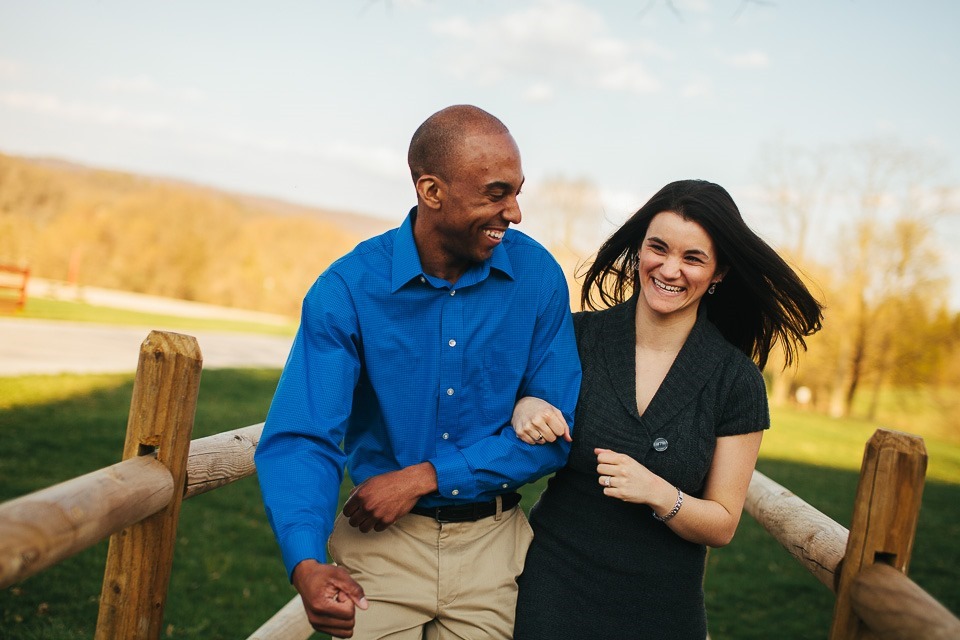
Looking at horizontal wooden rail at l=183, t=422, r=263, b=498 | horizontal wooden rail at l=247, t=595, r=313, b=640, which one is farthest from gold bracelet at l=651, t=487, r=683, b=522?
horizontal wooden rail at l=247, t=595, r=313, b=640

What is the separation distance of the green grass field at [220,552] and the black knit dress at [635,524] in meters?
3.16

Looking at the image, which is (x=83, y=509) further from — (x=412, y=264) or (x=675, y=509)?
(x=675, y=509)

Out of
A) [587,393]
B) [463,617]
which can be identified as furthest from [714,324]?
[463,617]

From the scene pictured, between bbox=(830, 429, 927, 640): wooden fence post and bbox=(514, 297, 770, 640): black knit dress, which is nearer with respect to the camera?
bbox=(830, 429, 927, 640): wooden fence post

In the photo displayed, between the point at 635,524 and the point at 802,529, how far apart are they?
1.65 feet

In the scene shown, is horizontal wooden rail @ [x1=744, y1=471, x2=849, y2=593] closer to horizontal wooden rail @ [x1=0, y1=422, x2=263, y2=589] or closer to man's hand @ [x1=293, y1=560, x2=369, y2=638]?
man's hand @ [x1=293, y1=560, x2=369, y2=638]

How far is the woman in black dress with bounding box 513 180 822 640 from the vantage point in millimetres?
2516

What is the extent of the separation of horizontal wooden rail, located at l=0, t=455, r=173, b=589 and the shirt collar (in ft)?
2.69

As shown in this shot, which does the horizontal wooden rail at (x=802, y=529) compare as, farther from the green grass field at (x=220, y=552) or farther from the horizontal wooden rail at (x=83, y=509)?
the green grass field at (x=220, y=552)

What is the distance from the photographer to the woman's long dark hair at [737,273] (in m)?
2.70

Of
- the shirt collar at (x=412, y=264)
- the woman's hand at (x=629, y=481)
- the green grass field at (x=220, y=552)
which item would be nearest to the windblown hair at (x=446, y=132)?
the shirt collar at (x=412, y=264)

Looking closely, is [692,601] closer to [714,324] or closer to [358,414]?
[714,324]

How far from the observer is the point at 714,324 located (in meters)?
2.97

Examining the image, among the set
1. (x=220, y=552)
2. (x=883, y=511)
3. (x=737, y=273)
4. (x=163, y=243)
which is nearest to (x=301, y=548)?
(x=883, y=511)
